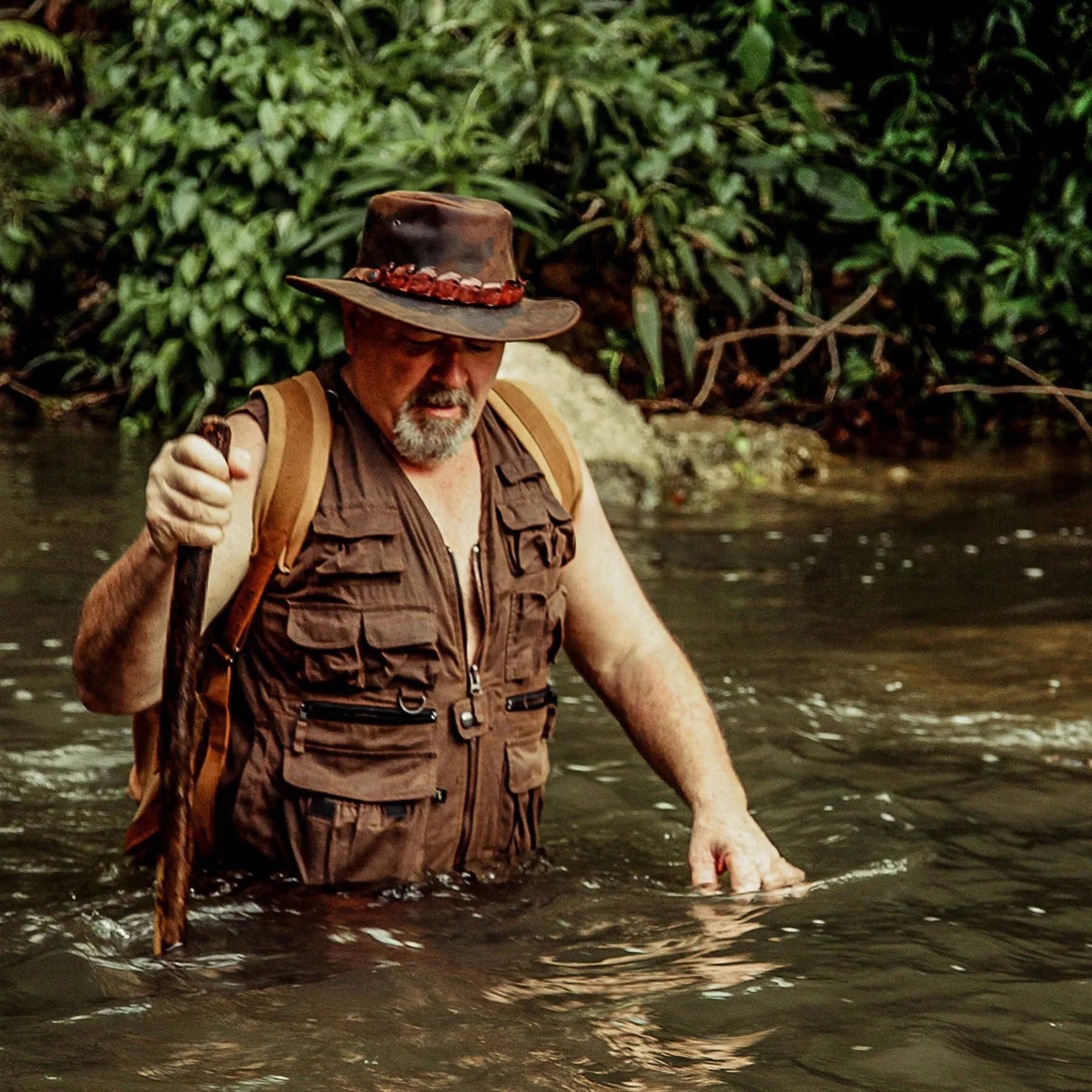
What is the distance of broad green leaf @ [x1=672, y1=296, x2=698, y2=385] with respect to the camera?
10.4 meters

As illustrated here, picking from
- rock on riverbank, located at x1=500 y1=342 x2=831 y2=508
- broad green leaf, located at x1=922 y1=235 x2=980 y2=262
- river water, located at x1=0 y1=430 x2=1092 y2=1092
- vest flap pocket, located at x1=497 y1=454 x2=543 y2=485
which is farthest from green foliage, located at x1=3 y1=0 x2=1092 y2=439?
vest flap pocket, located at x1=497 y1=454 x2=543 y2=485

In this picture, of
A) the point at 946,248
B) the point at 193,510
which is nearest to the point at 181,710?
the point at 193,510

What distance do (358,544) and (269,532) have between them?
178mm

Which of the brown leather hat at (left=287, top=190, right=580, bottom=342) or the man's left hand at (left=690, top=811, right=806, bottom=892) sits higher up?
the brown leather hat at (left=287, top=190, right=580, bottom=342)

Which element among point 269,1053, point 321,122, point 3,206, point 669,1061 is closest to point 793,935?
point 669,1061

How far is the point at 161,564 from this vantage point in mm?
3186

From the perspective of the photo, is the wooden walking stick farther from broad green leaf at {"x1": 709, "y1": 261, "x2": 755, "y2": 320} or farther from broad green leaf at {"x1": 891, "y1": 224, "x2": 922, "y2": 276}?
broad green leaf at {"x1": 891, "y1": 224, "x2": 922, "y2": 276}

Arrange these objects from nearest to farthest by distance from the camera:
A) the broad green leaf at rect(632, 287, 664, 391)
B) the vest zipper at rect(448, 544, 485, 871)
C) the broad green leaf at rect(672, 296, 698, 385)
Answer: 1. the vest zipper at rect(448, 544, 485, 871)
2. the broad green leaf at rect(632, 287, 664, 391)
3. the broad green leaf at rect(672, 296, 698, 385)

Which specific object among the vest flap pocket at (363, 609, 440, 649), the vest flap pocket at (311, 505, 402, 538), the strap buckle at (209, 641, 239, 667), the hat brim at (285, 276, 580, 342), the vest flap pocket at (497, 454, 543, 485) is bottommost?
the strap buckle at (209, 641, 239, 667)

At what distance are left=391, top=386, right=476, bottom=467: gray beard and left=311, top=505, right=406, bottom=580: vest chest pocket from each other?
15 centimetres

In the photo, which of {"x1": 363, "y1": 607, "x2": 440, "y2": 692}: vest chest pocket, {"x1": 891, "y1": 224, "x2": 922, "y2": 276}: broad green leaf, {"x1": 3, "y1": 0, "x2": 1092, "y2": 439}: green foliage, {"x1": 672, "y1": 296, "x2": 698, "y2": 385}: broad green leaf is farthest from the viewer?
{"x1": 891, "y1": 224, "x2": 922, "y2": 276}: broad green leaf

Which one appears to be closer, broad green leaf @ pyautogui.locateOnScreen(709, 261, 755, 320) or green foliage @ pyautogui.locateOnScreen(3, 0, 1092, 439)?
green foliage @ pyautogui.locateOnScreen(3, 0, 1092, 439)

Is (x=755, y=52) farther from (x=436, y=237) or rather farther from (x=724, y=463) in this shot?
(x=436, y=237)

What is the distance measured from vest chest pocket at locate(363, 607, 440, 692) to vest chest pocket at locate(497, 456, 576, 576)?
0.26 meters
